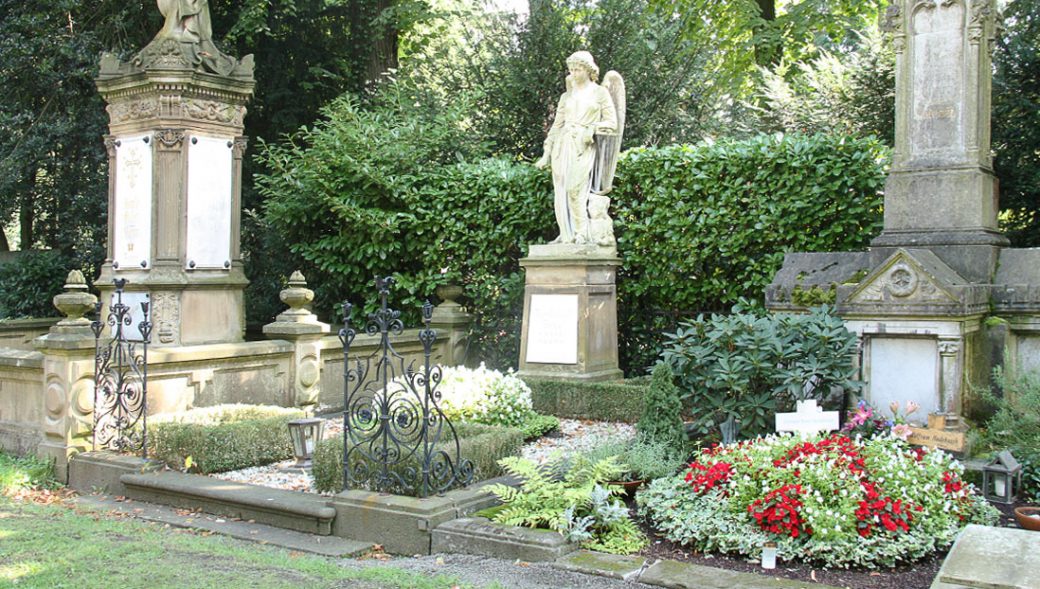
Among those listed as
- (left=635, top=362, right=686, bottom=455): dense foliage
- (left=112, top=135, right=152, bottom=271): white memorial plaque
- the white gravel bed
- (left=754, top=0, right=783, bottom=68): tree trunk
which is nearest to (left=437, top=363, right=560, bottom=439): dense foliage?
the white gravel bed

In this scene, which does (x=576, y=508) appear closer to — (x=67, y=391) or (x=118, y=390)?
(x=118, y=390)

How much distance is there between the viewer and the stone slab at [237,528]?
596 centimetres

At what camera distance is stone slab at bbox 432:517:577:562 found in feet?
17.7

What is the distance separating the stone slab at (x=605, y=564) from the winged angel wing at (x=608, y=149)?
21.7 ft

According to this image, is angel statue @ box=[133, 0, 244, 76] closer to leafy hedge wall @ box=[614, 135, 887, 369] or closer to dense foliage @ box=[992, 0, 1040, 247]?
leafy hedge wall @ box=[614, 135, 887, 369]

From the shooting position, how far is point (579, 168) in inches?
441

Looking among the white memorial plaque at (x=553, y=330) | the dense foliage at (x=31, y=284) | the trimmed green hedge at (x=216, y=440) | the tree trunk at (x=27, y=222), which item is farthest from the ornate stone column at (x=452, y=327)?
the tree trunk at (x=27, y=222)

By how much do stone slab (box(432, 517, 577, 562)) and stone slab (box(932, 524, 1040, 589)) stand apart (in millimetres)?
2250

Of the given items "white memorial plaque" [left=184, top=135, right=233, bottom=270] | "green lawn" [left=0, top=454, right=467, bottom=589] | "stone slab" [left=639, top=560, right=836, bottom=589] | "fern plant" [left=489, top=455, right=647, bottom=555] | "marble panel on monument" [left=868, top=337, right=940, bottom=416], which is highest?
"white memorial plaque" [left=184, top=135, right=233, bottom=270]

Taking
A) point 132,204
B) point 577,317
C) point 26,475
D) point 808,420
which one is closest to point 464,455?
point 808,420

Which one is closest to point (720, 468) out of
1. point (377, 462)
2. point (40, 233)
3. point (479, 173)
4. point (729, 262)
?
point (377, 462)

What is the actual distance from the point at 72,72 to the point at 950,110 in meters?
14.2

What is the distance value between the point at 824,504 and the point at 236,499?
13.5 feet

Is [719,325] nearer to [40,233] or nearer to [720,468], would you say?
[720,468]
